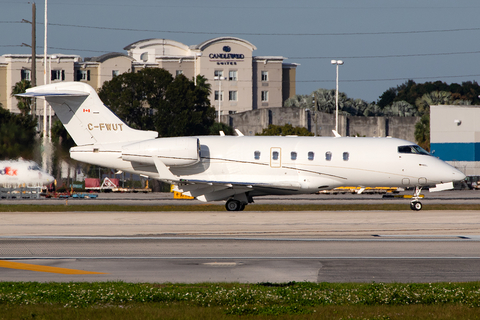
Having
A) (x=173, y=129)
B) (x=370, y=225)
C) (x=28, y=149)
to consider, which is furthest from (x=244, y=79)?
(x=370, y=225)

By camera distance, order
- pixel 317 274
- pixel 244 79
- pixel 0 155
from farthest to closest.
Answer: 1. pixel 244 79
2. pixel 0 155
3. pixel 317 274

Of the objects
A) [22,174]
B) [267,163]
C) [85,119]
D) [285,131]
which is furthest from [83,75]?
[267,163]

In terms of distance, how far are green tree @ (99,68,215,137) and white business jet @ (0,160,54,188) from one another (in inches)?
1330

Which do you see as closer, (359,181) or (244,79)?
(359,181)

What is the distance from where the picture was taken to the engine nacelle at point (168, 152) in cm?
2838

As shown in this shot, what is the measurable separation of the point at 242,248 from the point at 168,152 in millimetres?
13469

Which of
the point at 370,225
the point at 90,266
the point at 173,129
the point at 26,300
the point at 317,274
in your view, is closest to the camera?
the point at 26,300

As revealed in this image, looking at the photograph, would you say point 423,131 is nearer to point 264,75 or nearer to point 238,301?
point 264,75

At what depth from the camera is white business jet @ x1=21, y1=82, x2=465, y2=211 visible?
28.4 meters

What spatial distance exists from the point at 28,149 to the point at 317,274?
87.7 ft

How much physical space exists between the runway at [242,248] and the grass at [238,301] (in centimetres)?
125

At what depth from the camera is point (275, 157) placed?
94.3ft

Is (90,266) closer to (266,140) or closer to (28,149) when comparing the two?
(266,140)

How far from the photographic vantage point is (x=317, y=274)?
12078 millimetres
